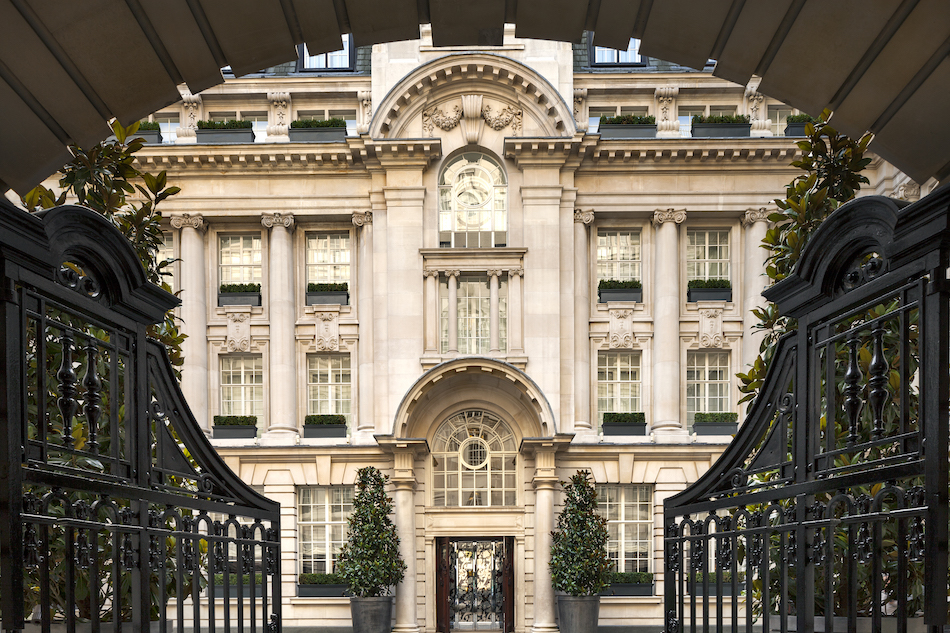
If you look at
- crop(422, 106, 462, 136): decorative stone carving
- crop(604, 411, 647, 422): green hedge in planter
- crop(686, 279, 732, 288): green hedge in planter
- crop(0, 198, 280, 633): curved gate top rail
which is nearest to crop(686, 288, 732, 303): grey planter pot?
crop(686, 279, 732, 288): green hedge in planter

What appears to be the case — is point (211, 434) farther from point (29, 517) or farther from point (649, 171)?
point (29, 517)

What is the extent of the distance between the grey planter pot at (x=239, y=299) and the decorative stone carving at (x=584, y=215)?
388 inches

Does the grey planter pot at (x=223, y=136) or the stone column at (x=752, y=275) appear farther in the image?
the grey planter pot at (x=223, y=136)

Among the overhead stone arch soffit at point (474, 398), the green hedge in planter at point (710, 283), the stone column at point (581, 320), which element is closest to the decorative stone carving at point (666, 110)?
the stone column at point (581, 320)

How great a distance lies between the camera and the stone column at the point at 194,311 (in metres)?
25.7

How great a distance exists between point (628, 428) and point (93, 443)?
2257 centimetres

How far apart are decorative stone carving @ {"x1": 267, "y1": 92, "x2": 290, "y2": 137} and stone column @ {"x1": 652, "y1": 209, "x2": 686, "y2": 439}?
1164 cm

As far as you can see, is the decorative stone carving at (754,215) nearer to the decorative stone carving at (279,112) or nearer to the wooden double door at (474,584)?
the wooden double door at (474,584)

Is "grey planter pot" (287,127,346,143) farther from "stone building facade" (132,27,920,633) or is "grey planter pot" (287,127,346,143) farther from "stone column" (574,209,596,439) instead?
"stone column" (574,209,596,439)

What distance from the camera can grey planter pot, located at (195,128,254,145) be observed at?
→ 85.9 ft

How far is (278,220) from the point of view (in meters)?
26.2

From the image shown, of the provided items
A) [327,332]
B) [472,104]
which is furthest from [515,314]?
[472,104]

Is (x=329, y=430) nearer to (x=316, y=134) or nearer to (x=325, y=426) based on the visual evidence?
(x=325, y=426)

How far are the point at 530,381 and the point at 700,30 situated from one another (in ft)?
65.3
